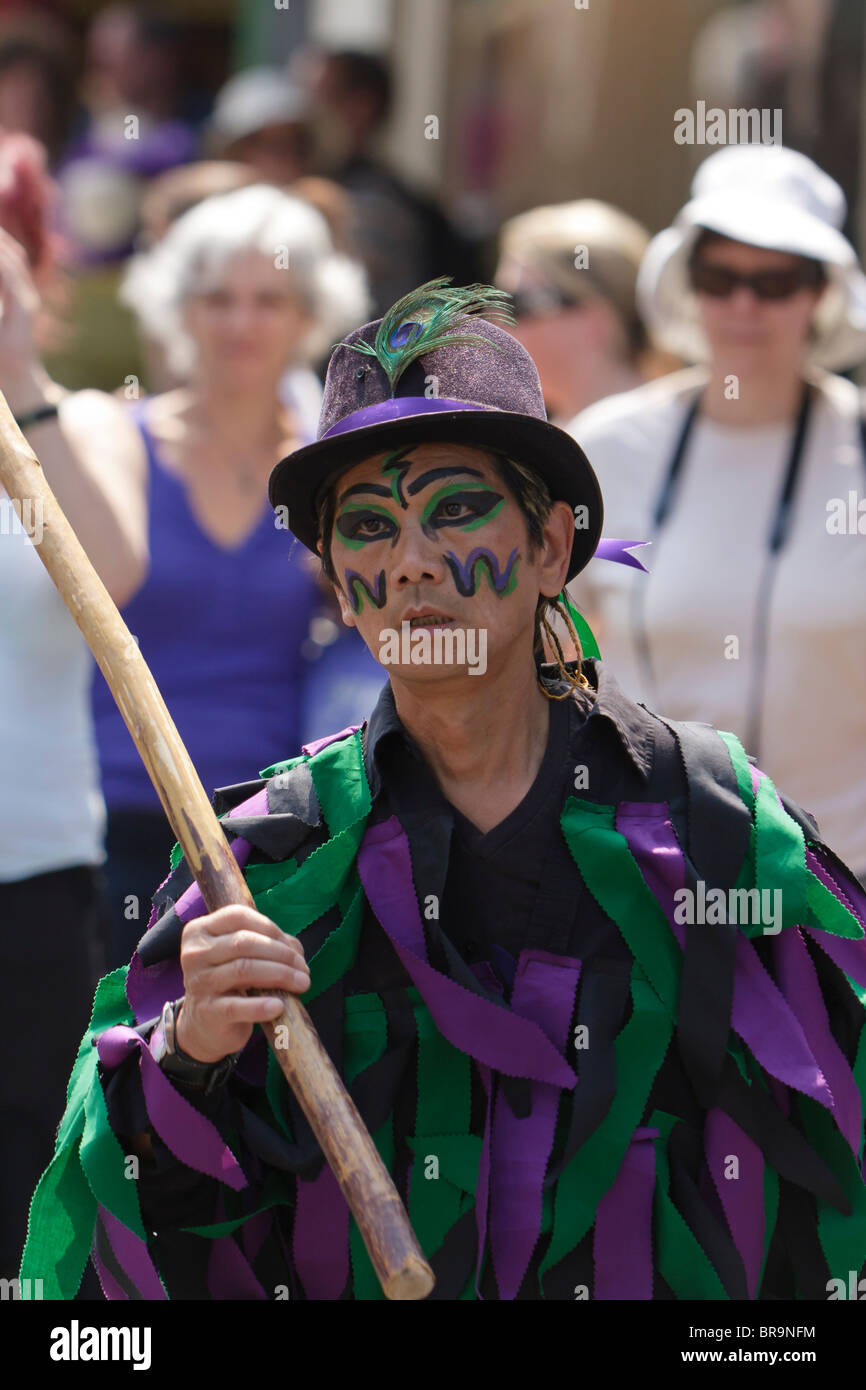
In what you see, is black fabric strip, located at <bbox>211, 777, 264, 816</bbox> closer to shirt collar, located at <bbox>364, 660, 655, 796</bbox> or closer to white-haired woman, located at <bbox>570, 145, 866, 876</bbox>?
shirt collar, located at <bbox>364, 660, 655, 796</bbox>

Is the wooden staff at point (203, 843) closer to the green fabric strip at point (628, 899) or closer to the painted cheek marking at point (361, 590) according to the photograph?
the painted cheek marking at point (361, 590)

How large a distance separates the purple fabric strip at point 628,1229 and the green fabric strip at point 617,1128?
0.07 ft

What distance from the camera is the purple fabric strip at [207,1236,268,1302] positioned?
8.30ft

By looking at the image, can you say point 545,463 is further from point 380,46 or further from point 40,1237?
point 380,46

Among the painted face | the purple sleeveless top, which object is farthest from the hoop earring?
the purple sleeveless top

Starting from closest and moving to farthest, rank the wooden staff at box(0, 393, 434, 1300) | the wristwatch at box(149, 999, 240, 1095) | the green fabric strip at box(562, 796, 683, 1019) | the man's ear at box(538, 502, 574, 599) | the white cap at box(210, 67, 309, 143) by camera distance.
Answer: the wooden staff at box(0, 393, 434, 1300) → the wristwatch at box(149, 999, 240, 1095) → the green fabric strip at box(562, 796, 683, 1019) → the man's ear at box(538, 502, 574, 599) → the white cap at box(210, 67, 309, 143)

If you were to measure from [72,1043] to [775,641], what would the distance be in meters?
1.57

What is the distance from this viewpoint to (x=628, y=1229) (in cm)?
250

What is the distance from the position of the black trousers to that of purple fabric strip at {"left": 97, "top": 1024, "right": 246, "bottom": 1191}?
140 centimetres

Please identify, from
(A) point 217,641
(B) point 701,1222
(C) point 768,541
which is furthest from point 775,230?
(B) point 701,1222

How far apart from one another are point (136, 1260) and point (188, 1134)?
0.61 feet

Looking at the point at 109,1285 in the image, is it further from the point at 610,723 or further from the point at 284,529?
the point at 284,529

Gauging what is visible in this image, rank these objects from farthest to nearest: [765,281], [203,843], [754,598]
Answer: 1. [765,281]
2. [754,598]
3. [203,843]

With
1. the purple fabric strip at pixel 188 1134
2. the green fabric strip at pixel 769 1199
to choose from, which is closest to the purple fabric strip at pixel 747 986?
the green fabric strip at pixel 769 1199
